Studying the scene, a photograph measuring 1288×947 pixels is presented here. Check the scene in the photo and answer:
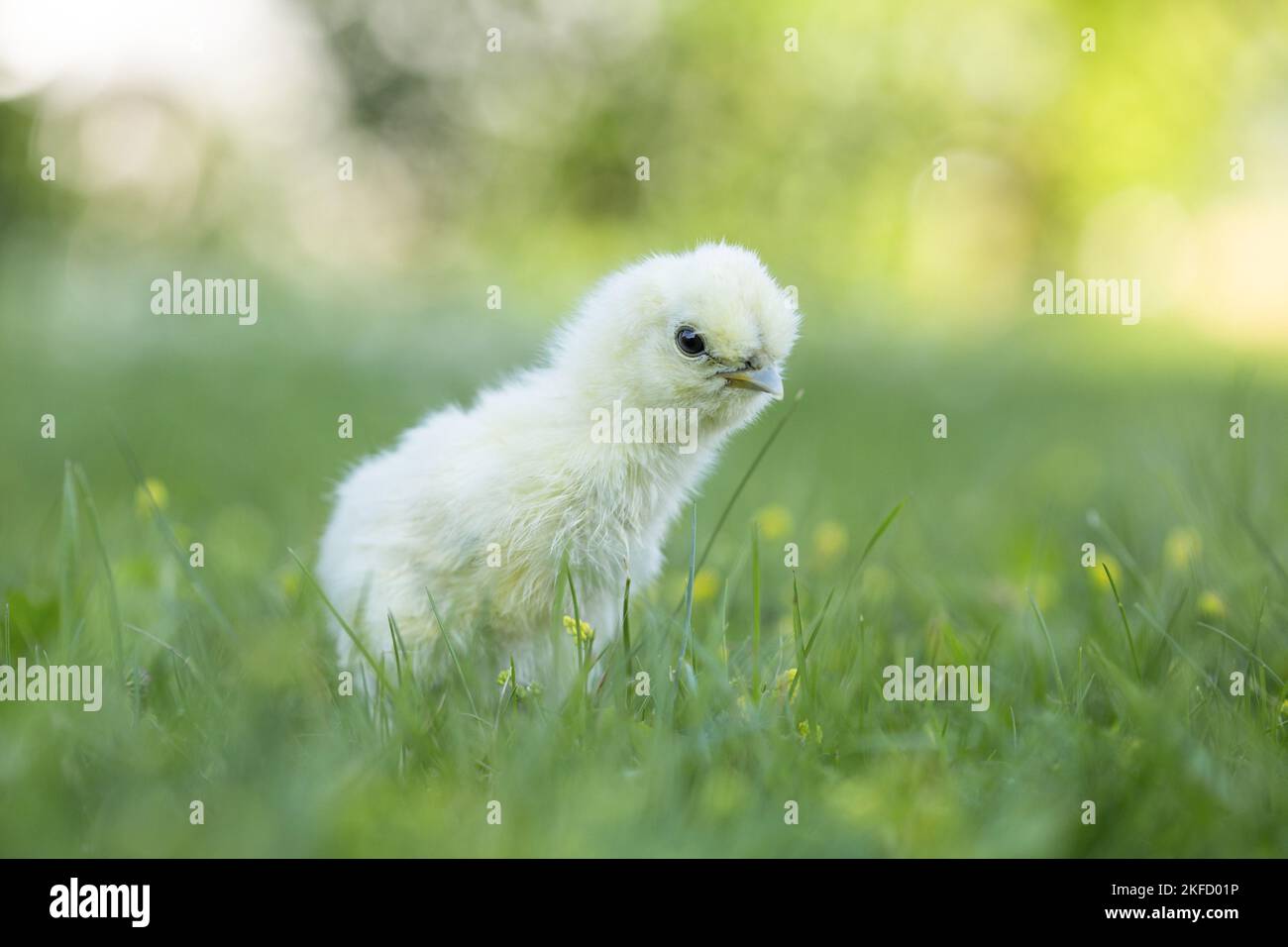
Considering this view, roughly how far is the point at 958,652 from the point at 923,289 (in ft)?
38.8

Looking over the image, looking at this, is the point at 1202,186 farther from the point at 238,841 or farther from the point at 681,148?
the point at 238,841

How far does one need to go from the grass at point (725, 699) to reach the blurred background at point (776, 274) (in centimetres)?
3

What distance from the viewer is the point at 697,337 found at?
2.96 meters

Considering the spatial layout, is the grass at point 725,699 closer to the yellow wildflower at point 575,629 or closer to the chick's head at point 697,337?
the yellow wildflower at point 575,629

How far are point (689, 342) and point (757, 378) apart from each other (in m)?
0.20

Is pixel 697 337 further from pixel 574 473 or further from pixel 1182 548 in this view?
pixel 1182 548

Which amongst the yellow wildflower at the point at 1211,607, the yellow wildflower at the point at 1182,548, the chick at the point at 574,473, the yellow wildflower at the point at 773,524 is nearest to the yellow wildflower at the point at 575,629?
the chick at the point at 574,473

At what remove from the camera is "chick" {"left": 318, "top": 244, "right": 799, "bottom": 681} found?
9.54ft

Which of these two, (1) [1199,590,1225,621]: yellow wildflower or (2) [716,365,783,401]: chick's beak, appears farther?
(1) [1199,590,1225,621]: yellow wildflower

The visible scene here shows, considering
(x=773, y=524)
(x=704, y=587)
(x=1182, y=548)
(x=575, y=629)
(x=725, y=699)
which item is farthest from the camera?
(x=773, y=524)

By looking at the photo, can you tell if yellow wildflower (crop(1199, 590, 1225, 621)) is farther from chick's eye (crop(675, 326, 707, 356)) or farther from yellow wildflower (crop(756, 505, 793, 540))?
chick's eye (crop(675, 326, 707, 356))

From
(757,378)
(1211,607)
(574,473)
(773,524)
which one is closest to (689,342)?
(757,378)

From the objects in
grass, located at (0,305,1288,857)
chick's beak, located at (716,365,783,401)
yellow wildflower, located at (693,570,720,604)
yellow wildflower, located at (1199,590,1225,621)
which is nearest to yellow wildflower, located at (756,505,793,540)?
grass, located at (0,305,1288,857)

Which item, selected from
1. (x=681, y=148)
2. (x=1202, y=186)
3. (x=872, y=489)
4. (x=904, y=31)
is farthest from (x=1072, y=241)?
(x=872, y=489)
